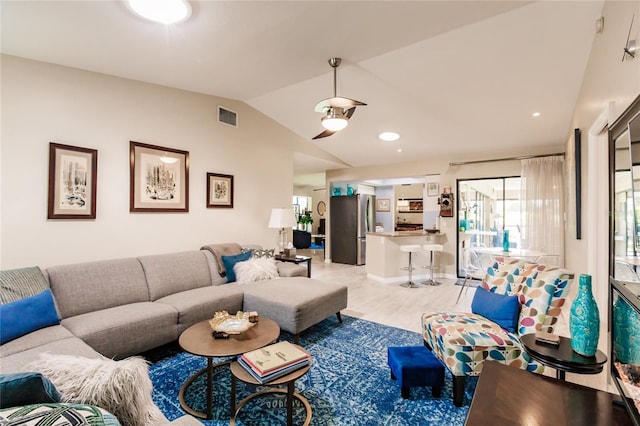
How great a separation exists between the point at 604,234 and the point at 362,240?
17.3 ft

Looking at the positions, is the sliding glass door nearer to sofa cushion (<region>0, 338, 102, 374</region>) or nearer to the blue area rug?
the blue area rug

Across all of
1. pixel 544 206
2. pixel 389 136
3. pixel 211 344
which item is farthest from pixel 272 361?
pixel 544 206

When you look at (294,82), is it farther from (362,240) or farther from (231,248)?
(362,240)

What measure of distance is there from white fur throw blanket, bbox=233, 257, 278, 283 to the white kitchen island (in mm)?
2473

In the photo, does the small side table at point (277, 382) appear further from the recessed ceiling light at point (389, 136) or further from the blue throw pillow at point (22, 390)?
the recessed ceiling light at point (389, 136)

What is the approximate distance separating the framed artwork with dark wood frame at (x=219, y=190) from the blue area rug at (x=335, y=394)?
6.68 feet

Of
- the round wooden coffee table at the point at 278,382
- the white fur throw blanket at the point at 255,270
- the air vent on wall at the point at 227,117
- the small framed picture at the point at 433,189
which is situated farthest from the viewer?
the small framed picture at the point at 433,189

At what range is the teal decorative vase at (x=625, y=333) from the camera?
1.16m

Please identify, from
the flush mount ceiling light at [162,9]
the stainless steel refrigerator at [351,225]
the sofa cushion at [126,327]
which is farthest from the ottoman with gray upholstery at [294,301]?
the stainless steel refrigerator at [351,225]

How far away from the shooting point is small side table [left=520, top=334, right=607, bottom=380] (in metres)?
1.36

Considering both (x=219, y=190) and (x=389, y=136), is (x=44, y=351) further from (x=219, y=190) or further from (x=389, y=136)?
(x=389, y=136)

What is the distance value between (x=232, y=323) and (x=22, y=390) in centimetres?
143

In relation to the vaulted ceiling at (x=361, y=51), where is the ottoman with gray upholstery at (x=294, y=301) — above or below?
below

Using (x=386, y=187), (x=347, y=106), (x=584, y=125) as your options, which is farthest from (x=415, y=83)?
(x=386, y=187)
